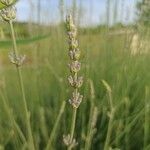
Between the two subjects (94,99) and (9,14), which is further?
(94,99)

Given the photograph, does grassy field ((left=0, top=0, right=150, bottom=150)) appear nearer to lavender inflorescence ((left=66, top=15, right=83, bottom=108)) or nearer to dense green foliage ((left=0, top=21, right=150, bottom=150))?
dense green foliage ((left=0, top=21, right=150, bottom=150))

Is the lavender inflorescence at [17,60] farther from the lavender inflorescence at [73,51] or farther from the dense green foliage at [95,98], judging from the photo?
the dense green foliage at [95,98]

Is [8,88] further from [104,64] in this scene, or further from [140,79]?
[140,79]

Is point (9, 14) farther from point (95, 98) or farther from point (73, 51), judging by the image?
point (95, 98)

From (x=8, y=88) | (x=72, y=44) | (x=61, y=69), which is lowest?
(x=8, y=88)

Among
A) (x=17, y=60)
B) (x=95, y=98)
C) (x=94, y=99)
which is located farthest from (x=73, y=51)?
(x=95, y=98)

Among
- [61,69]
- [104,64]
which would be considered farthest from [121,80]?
[61,69]

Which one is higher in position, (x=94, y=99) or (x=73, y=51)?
(x=73, y=51)

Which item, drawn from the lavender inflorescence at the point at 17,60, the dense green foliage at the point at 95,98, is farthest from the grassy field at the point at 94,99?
the lavender inflorescence at the point at 17,60

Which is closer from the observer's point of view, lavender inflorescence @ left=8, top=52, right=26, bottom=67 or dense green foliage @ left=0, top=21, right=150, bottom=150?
lavender inflorescence @ left=8, top=52, right=26, bottom=67

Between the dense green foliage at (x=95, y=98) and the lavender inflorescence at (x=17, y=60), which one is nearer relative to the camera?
the lavender inflorescence at (x=17, y=60)

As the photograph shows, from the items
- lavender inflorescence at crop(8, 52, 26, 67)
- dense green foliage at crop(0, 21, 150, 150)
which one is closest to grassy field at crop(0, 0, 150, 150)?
dense green foliage at crop(0, 21, 150, 150)
